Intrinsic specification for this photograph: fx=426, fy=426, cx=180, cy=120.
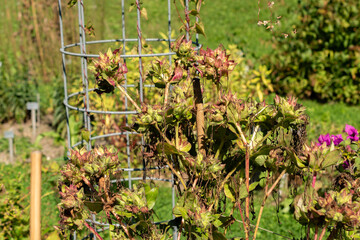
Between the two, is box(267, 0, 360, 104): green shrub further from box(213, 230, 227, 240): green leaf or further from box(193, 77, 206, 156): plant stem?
box(213, 230, 227, 240): green leaf

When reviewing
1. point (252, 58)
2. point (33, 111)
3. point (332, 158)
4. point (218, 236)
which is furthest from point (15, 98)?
point (332, 158)

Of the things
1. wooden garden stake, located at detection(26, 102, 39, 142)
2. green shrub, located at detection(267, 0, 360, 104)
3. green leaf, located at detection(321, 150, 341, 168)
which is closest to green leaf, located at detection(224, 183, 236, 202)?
green leaf, located at detection(321, 150, 341, 168)

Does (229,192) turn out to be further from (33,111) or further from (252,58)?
(252,58)

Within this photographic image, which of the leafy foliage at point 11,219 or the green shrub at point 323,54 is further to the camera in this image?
the green shrub at point 323,54

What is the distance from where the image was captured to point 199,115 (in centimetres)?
148

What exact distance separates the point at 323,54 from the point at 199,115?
4.38 meters

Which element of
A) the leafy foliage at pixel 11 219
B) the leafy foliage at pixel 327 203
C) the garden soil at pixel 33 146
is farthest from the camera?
the garden soil at pixel 33 146

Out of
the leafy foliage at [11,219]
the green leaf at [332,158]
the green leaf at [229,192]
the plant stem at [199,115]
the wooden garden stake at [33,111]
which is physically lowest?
the leafy foliage at [11,219]

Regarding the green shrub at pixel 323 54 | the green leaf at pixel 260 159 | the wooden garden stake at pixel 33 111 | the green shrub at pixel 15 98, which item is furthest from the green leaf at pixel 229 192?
the green shrub at pixel 323 54

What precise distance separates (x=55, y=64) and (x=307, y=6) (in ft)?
11.5

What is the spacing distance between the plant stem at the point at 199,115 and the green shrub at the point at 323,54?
424 cm

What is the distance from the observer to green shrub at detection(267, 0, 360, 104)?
5.30 meters

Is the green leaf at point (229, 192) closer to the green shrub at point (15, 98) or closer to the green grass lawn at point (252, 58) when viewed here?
the green grass lawn at point (252, 58)

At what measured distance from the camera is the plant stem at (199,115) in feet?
4.79
